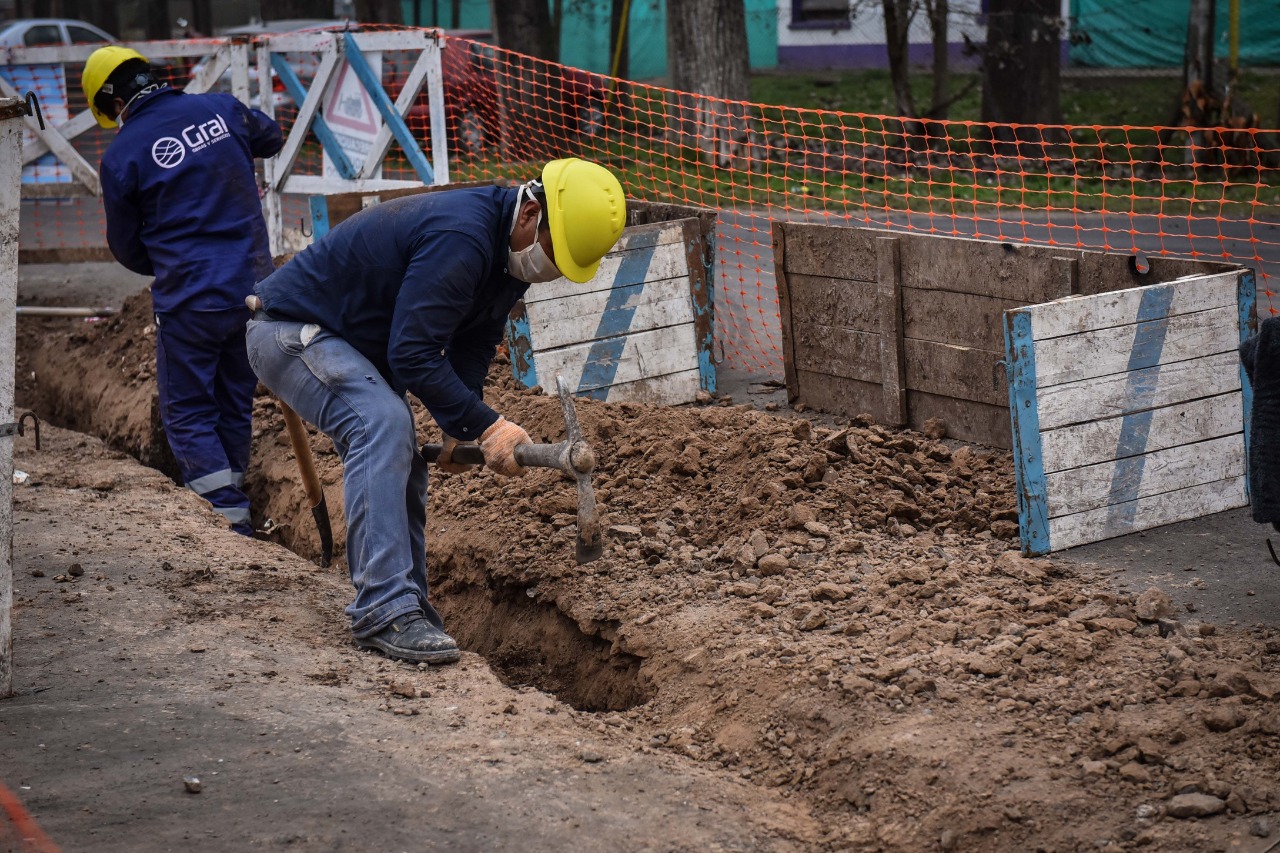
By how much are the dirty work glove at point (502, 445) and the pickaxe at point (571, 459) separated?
0.08 feet

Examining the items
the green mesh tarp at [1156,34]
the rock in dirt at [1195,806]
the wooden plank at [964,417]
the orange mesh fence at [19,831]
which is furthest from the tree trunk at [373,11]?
the rock in dirt at [1195,806]

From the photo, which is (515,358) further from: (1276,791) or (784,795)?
(1276,791)

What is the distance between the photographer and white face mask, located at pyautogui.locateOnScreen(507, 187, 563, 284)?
425 centimetres

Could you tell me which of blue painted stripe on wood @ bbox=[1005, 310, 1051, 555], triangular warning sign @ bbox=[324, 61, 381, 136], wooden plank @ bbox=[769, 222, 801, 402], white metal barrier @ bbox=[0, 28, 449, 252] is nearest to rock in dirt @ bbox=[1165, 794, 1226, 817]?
blue painted stripe on wood @ bbox=[1005, 310, 1051, 555]

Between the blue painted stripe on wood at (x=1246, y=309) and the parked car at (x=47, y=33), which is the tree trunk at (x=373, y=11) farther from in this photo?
the blue painted stripe on wood at (x=1246, y=309)

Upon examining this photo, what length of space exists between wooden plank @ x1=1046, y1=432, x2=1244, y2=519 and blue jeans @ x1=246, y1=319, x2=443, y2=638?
2407 mm

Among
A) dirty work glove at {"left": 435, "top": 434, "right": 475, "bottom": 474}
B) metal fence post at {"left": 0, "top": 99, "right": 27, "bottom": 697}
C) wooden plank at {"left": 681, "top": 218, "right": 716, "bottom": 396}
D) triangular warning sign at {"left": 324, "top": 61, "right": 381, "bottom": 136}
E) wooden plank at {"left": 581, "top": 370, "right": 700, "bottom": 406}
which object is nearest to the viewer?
metal fence post at {"left": 0, "top": 99, "right": 27, "bottom": 697}

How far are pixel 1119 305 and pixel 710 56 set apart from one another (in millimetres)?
10162

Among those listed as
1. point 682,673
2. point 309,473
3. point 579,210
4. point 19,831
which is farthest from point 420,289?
point 19,831

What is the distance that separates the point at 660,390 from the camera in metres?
7.52

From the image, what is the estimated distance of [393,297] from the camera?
4438 millimetres

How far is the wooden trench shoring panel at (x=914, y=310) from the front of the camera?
239 inches

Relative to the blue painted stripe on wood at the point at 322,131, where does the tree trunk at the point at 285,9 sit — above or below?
above

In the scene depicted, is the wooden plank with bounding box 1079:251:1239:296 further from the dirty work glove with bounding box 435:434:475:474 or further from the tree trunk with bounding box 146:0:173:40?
the tree trunk with bounding box 146:0:173:40
